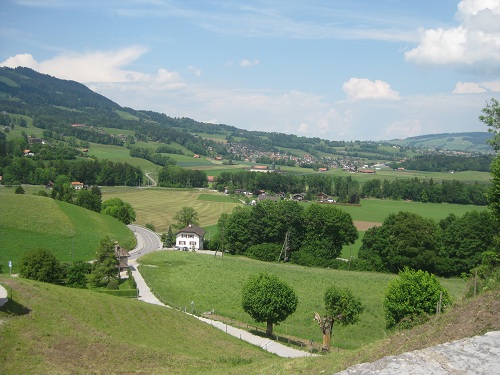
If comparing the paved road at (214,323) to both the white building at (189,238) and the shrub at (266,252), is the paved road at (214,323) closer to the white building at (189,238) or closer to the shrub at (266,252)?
the white building at (189,238)

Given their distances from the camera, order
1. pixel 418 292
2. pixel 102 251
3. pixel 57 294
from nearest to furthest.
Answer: pixel 57 294 → pixel 418 292 → pixel 102 251

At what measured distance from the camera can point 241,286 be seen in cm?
5509

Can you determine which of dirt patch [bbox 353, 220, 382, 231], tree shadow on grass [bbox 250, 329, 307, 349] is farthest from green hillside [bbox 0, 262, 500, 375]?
dirt patch [bbox 353, 220, 382, 231]

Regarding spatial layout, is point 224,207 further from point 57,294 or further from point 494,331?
point 494,331

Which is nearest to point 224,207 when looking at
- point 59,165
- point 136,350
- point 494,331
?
point 59,165

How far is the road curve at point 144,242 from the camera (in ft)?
264

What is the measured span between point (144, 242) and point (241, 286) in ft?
132

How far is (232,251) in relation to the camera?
84.8 m

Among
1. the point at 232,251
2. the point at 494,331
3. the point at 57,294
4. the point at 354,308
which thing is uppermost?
the point at 494,331

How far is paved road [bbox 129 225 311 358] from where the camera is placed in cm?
3434

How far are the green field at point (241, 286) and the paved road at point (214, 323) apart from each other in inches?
49.3

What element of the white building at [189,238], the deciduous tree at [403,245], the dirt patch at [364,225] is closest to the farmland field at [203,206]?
the dirt patch at [364,225]

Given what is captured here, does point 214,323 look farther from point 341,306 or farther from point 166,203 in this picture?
point 166,203

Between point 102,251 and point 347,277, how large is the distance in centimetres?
3091
